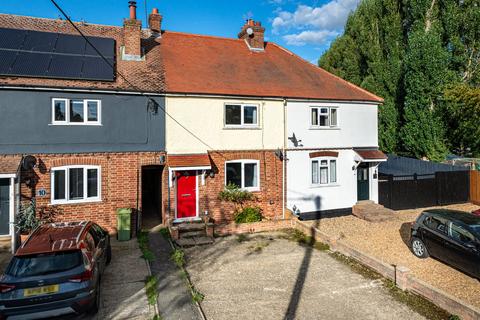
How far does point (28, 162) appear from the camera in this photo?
11055mm

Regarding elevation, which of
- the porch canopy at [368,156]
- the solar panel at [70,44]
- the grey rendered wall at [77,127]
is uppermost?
the solar panel at [70,44]

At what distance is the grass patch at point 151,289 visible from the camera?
7.46 meters

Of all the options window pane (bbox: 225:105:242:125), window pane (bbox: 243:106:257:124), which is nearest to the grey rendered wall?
window pane (bbox: 225:105:242:125)

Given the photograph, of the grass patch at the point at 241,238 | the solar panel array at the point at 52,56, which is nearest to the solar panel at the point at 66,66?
the solar panel array at the point at 52,56

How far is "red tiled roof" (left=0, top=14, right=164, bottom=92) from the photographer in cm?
1166

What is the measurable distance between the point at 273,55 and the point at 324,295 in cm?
1426

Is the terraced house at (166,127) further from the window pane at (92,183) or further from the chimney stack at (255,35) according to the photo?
the chimney stack at (255,35)

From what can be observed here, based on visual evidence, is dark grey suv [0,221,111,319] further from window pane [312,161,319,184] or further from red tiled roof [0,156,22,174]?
window pane [312,161,319,184]

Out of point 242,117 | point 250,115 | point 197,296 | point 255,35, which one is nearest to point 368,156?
point 250,115

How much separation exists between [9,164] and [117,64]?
586cm

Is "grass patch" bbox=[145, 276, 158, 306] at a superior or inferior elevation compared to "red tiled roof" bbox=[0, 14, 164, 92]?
inferior

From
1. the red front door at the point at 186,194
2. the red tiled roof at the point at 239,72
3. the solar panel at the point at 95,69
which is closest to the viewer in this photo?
the solar panel at the point at 95,69

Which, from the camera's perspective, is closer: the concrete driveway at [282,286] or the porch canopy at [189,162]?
the concrete driveway at [282,286]

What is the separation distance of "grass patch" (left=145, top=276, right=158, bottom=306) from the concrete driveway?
1047mm
